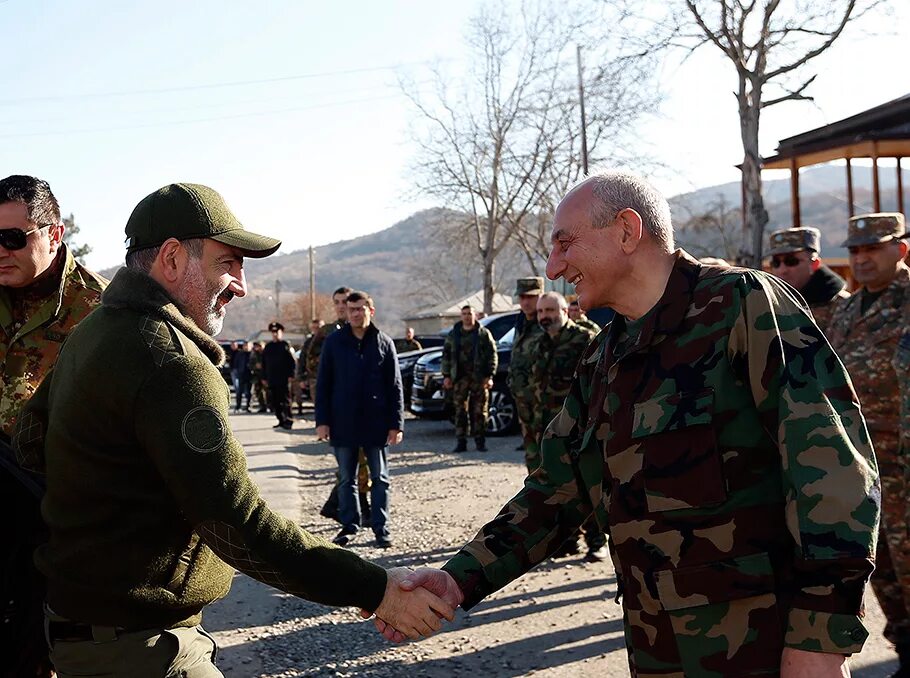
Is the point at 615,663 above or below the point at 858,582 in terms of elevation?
below

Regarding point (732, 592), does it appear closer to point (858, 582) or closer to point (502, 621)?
point (858, 582)

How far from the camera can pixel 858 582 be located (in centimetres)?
215

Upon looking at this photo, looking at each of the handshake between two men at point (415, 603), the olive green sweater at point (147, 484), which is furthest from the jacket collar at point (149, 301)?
the handshake between two men at point (415, 603)

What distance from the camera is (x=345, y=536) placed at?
27.3ft

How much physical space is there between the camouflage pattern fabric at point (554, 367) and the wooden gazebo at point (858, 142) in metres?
10.3

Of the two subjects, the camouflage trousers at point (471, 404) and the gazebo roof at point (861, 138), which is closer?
the camouflage trousers at point (471, 404)

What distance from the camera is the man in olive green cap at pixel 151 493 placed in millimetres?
2373

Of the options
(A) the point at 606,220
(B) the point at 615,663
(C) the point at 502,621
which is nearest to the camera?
(A) the point at 606,220

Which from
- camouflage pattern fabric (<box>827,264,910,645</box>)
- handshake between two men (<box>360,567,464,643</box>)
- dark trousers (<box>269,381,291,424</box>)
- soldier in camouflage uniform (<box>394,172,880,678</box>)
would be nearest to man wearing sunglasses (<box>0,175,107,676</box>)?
handshake between two men (<box>360,567,464,643</box>)

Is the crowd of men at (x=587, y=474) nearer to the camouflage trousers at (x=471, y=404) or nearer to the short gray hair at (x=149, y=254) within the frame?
the short gray hair at (x=149, y=254)

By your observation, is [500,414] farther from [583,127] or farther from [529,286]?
[583,127]

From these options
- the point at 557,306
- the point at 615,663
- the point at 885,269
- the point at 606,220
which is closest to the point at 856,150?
the point at 557,306

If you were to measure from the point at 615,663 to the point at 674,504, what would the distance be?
3.16 m

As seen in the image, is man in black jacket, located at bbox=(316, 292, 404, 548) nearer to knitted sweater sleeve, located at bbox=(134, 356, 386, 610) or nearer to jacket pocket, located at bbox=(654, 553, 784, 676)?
knitted sweater sleeve, located at bbox=(134, 356, 386, 610)
